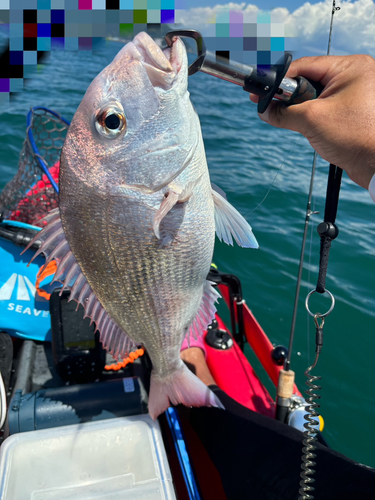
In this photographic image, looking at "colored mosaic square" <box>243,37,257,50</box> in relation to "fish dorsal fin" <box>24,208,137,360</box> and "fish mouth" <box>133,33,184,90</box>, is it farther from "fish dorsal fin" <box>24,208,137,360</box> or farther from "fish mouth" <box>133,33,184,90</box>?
"fish dorsal fin" <box>24,208,137,360</box>

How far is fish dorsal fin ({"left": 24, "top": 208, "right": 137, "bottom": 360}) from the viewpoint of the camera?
125 centimetres

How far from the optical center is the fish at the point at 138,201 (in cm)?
108

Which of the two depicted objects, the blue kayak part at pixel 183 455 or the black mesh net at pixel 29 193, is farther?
the black mesh net at pixel 29 193

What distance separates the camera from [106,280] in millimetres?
1257

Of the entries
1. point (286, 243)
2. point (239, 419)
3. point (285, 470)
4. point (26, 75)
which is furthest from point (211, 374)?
point (26, 75)

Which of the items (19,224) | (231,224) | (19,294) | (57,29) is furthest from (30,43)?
(231,224)

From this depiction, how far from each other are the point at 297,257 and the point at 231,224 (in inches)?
165

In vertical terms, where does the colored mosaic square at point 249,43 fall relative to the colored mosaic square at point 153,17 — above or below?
below

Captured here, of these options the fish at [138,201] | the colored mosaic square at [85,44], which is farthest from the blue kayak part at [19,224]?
the colored mosaic square at [85,44]

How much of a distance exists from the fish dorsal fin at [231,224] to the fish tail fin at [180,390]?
2.17 ft

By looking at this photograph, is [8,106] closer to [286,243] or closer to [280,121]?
[286,243]

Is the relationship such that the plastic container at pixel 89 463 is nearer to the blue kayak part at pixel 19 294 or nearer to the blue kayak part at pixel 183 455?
the blue kayak part at pixel 183 455

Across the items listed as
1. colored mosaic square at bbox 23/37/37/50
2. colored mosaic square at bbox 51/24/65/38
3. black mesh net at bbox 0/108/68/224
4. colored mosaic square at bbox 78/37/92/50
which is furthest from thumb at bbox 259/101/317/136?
colored mosaic square at bbox 78/37/92/50

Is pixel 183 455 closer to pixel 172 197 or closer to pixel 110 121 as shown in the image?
pixel 172 197
